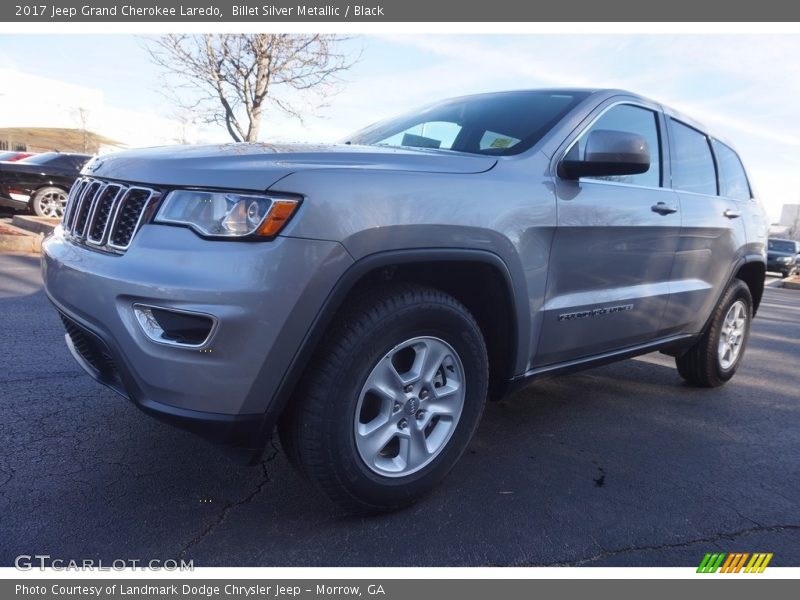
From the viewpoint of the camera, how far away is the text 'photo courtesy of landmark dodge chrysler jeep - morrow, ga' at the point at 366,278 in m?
1.86

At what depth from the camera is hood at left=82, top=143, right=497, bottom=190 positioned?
6.25ft

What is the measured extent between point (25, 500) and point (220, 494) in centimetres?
72

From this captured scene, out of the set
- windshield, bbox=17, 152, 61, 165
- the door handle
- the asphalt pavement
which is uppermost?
the door handle

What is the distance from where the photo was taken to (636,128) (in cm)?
336

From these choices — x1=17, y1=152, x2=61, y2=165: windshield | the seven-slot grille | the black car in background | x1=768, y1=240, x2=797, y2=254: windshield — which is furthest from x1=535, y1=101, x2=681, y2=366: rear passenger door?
x1=768, y1=240, x2=797, y2=254: windshield

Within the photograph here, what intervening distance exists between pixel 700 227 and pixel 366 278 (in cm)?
257

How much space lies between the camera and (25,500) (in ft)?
7.42

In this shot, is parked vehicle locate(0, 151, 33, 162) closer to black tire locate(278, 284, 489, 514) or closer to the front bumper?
the front bumper

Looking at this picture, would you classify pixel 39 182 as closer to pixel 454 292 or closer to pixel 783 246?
pixel 454 292

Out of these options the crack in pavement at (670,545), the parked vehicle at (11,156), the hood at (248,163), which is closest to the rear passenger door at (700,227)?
the crack in pavement at (670,545)

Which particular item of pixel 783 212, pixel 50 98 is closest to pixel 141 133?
pixel 50 98

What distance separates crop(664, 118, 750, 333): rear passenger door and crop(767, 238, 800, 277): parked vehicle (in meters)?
22.1

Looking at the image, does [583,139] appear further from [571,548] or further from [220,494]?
[220,494]

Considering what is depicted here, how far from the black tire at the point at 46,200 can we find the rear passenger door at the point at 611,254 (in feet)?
37.2
